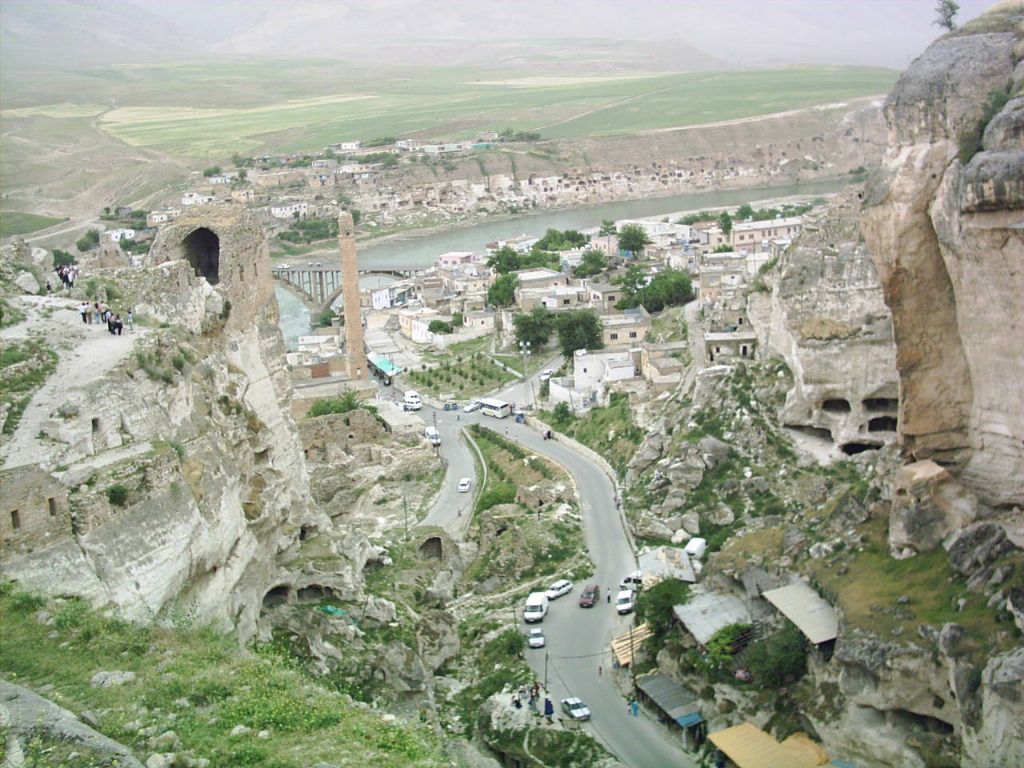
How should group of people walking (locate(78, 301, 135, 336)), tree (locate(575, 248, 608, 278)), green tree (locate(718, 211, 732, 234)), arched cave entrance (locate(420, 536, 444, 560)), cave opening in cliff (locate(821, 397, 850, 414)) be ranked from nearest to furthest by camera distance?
1. group of people walking (locate(78, 301, 135, 336))
2. arched cave entrance (locate(420, 536, 444, 560))
3. cave opening in cliff (locate(821, 397, 850, 414))
4. tree (locate(575, 248, 608, 278))
5. green tree (locate(718, 211, 732, 234))

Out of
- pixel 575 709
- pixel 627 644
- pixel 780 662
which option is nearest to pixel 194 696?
pixel 575 709

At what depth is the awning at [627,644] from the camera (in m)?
20.0

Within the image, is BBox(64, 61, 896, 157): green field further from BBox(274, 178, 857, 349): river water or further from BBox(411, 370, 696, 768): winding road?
BBox(411, 370, 696, 768): winding road

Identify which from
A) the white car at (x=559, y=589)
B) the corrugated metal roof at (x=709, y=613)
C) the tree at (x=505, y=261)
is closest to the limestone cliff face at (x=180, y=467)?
the white car at (x=559, y=589)

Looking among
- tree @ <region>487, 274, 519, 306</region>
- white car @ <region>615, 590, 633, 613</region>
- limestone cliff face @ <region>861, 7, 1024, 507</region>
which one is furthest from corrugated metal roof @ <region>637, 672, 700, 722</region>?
tree @ <region>487, 274, 519, 306</region>

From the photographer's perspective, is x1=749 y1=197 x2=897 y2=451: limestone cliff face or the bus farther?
the bus

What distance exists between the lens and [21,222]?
74.6m

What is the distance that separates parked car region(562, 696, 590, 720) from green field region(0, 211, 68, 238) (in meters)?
58.0

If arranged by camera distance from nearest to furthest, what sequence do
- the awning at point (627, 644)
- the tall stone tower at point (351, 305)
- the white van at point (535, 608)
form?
the awning at point (627, 644) < the white van at point (535, 608) < the tall stone tower at point (351, 305)

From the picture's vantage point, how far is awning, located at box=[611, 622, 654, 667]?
20.0 m

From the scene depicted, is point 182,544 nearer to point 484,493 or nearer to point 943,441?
point 943,441

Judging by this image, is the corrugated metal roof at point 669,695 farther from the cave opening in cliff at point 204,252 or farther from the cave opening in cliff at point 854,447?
the cave opening in cliff at point 204,252

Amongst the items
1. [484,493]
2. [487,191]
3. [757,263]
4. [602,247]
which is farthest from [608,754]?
[487,191]

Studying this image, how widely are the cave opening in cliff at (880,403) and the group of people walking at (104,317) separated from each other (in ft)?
46.5
